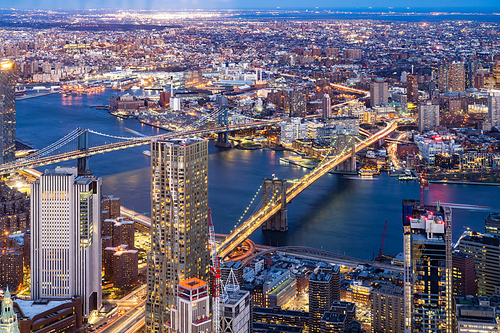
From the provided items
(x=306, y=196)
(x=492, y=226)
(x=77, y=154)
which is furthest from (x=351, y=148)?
(x=492, y=226)

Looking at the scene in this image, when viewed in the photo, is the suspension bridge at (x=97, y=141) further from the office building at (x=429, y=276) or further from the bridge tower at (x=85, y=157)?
the office building at (x=429, y=276)

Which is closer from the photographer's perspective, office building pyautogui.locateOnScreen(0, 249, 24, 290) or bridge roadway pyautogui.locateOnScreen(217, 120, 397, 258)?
office building pyautogui.locateOnScreen(0, 249, 24, 290)

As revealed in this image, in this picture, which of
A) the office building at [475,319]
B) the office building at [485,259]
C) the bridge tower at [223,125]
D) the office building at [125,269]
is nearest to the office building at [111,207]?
the office building at [125,269]

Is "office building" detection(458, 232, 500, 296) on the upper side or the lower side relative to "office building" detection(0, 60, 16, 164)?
lower

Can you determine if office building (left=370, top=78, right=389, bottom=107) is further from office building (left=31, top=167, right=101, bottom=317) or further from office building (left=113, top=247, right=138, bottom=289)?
office building (left=31, top=167, right=101, bottom=317)

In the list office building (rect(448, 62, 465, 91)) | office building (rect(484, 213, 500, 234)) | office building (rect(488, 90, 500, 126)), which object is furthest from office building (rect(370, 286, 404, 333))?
office building (rect(448, 62, 465, 91))

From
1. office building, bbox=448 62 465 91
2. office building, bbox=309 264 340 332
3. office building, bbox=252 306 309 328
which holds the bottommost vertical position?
office building, bbox=252 306 309 328

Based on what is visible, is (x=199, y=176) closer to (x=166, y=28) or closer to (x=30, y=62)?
(x=30, y=62)

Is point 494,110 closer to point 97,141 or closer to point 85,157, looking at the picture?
point 97,141
